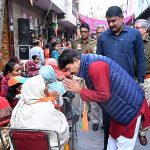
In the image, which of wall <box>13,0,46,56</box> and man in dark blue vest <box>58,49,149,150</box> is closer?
man in dark blue vest <box>58,49,149,150</box>

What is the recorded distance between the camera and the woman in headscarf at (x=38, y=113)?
2980 mm

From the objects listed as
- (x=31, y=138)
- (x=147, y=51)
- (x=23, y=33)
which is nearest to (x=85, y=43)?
(x=147, y=51)

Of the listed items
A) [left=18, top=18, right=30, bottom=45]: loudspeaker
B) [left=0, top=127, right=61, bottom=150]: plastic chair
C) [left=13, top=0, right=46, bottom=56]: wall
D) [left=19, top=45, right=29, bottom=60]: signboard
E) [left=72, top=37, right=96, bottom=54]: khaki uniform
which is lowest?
[left=0, top=127, right=61, bottom=150]: plastic chair

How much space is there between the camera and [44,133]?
9.46ft

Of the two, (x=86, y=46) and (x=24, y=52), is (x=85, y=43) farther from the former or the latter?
(x=24, y=52)

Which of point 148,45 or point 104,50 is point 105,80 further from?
point 148,45

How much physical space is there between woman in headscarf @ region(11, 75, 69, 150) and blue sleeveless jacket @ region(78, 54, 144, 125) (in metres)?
0.46

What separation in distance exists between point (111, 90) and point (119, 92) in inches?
2.9

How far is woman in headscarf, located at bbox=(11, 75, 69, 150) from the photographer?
2.98m

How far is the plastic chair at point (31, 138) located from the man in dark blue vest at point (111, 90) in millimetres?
491

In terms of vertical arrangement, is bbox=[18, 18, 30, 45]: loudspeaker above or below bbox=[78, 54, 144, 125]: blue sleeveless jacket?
above

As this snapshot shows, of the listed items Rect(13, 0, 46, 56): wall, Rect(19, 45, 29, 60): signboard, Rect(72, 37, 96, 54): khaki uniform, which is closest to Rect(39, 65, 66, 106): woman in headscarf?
Rect(72, 37, 96, 54): khaki uniform

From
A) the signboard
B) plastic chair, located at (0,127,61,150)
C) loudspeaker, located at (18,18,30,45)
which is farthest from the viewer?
loudspeaker, located at (18,18,30,45)

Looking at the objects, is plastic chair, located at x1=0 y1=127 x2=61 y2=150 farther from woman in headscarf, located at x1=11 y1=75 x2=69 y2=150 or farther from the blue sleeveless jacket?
the blue sleeveless jacket
